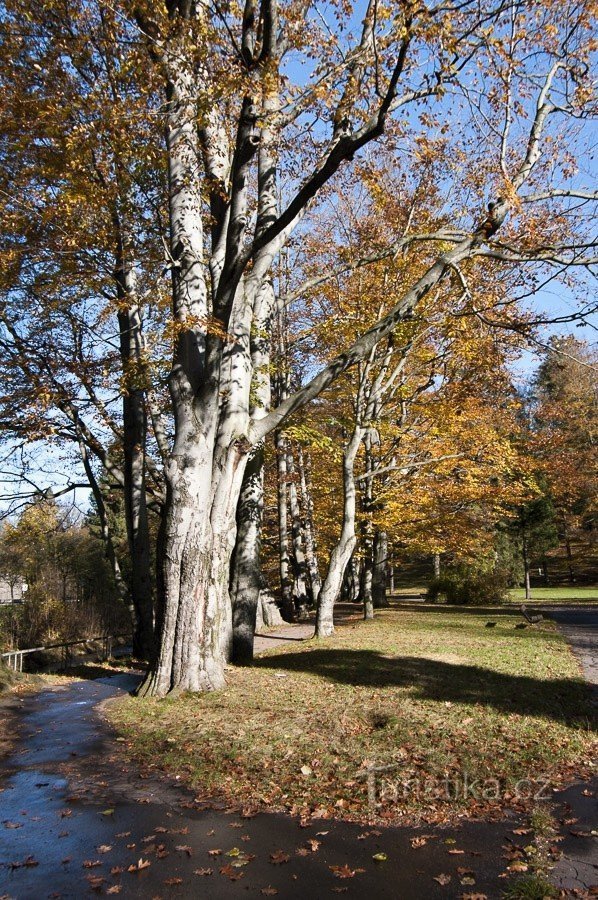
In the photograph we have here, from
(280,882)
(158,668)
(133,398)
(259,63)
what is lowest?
(280,882)

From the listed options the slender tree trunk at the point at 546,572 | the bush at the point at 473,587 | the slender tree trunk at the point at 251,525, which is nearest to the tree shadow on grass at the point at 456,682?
the slender tree trunk at the point at 251,525

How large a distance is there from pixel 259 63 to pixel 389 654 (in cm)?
964

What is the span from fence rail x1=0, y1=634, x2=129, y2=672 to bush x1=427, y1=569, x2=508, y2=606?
15.5 meters

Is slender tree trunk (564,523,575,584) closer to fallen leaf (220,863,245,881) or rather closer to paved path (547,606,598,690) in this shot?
paved path (547,606,598,690)

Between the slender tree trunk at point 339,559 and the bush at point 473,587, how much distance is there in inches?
573

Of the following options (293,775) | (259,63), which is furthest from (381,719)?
(259,63)

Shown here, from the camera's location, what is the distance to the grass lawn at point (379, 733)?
207 inches

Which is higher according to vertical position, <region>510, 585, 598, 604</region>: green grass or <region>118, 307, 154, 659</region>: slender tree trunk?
<region>118, 307, 154, 659</region>: slender tree trunk

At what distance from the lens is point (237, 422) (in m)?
9.88

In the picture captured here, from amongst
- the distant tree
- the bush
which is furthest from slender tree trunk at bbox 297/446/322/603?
the distant tree

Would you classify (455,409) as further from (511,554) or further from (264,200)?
(511,554)

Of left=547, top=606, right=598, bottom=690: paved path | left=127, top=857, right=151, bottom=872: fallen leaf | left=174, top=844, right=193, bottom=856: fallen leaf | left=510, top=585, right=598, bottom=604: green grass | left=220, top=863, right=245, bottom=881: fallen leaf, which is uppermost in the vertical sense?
left=127, top=857, right=151, bottom=872: fallen leaf

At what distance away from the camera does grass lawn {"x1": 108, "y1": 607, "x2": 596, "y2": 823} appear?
17.3 feet

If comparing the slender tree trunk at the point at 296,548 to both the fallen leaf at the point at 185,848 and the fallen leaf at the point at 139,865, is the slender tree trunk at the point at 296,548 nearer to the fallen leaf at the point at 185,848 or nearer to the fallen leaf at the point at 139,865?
the fallen leaf at the point at 185,848
